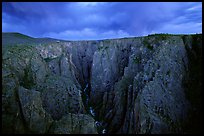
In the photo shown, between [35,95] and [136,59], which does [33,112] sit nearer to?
[35,95]

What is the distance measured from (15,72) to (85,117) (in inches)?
411

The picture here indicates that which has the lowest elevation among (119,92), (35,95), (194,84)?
(119,92)

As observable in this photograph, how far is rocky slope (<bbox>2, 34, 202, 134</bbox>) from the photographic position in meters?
27.2

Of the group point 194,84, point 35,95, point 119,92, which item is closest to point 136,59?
point 119,92

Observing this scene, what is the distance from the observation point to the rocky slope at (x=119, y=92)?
27250 millimetres

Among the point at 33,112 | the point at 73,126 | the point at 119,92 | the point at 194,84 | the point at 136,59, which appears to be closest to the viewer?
the point at 33,112

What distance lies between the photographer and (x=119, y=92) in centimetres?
3803

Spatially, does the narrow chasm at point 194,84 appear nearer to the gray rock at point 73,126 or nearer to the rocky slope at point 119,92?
the rocky slope at point 119,92

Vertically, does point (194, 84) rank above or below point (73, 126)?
above

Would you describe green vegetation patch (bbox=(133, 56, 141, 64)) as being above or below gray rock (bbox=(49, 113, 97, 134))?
above

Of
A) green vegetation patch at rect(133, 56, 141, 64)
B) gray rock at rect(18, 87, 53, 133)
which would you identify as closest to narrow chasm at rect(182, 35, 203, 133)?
green vegetation patch at rect(133, 56, 141, 64)

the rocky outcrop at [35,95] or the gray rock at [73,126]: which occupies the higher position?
the rocky outcrop at [35,95]

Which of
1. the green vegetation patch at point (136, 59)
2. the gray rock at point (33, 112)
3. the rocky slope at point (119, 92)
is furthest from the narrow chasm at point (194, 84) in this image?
the gray rock at point (33, 112)

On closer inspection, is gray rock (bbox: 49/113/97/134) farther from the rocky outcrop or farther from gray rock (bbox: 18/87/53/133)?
gray rock (bbox: 18/87/53/133)
